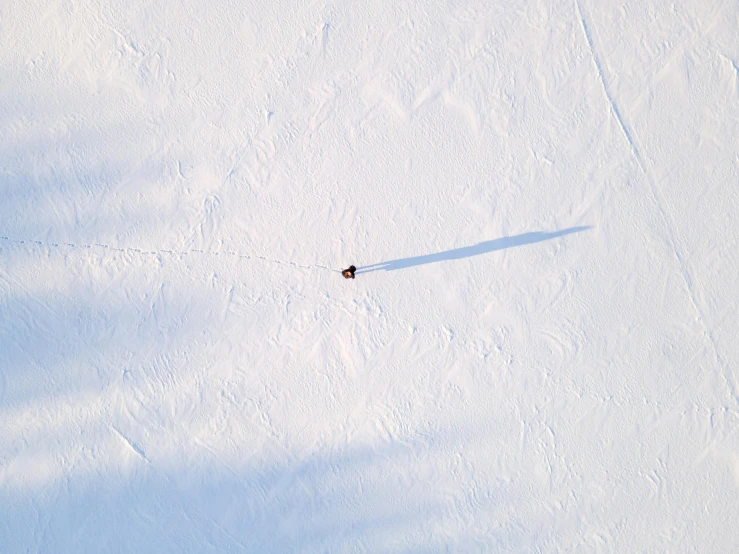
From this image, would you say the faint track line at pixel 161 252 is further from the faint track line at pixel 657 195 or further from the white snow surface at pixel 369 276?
the faint track line at pixel 657 195

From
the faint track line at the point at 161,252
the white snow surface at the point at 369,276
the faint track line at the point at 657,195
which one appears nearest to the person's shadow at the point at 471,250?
the white snow surface at the point at 369,276

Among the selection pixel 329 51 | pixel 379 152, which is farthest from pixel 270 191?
pixel 329 51

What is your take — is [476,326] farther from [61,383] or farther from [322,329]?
[61,383]

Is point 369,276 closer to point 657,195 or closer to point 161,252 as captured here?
point 161,252

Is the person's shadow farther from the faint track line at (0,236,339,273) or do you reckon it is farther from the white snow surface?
the faint track line at (0,236,339,273)

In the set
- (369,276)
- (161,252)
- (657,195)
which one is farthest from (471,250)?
(161,252)

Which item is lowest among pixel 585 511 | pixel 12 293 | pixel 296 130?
pixel 585 511

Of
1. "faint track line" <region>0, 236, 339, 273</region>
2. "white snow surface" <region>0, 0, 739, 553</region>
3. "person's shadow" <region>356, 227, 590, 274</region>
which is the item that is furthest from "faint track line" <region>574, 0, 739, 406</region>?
"faint track line" <region>0, 236, 339, 273</region>
